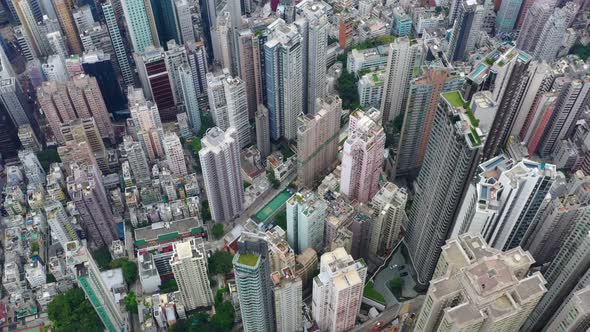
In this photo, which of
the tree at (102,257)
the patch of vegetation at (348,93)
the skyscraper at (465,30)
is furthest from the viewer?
the patch of vegetation at (348,93)

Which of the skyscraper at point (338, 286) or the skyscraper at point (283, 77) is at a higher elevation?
the skyscraper at point (283, 77)

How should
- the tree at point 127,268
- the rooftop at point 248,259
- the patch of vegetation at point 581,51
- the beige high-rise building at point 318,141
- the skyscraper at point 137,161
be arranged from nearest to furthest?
1. the rooftop at point 248,259
2. the tree at point 127,268
3. the beige high-rise building at point 318,141
4. the skyscraper at point 137,161
5. the patch of vegetation at point 581,51

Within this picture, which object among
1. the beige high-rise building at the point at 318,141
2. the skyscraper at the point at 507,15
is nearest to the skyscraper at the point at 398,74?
the beige high-rise building at the point at 318,141

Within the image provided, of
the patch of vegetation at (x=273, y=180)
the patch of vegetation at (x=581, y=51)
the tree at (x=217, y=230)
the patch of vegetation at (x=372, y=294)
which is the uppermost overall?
the patch of vegetation at (x=581, y=51)

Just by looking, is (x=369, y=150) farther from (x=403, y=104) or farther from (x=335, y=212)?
(x=403, y=104)

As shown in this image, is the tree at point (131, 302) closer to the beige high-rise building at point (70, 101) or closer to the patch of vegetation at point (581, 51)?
the beige high-rise building at point (70, 101)

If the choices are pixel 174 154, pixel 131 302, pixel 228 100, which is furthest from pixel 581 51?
pixel 131 302

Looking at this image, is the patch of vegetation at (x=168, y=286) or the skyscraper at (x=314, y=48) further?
the skyscraper at (x=314, y=48)

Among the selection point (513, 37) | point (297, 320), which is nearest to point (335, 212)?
point (297, 320)
